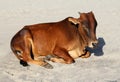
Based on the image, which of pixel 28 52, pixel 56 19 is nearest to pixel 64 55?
pixel 28 52

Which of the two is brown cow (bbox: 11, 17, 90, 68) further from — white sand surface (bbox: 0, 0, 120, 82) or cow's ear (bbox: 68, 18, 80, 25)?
white sand surface (bbox: 0, 0, 120, 82)

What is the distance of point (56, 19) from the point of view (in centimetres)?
1442

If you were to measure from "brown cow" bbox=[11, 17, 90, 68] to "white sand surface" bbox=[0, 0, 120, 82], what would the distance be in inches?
8.8

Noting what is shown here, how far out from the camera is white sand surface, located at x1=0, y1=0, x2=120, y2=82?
938 centimetres

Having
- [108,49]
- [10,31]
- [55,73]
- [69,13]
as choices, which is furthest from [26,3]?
[55,73]

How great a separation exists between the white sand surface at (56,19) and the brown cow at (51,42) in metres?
0.22

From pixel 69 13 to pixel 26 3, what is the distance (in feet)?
6.92

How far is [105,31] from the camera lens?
1266cm

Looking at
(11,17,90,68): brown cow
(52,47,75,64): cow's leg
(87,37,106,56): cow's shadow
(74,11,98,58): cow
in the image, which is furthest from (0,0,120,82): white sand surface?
(74,11,98,58): cow

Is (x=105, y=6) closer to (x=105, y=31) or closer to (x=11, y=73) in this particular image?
(x=105, y=31)

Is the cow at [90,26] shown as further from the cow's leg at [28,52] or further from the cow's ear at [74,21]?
the cow's leg at [28,52]

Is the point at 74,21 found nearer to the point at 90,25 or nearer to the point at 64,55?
the point at 90,25

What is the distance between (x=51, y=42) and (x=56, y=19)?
170 inches

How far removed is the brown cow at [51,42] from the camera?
1009 centimetres
